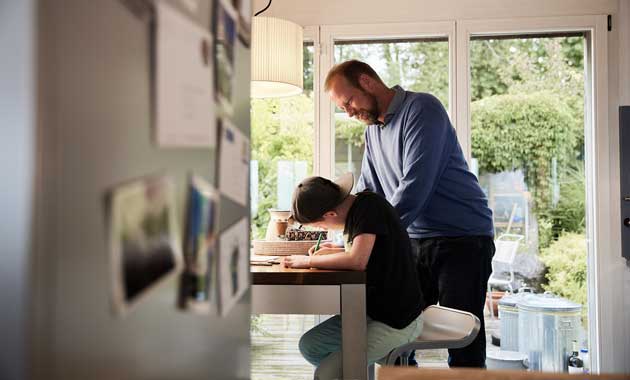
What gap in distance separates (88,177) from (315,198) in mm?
1522

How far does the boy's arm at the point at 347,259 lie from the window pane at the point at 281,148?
1.74 m

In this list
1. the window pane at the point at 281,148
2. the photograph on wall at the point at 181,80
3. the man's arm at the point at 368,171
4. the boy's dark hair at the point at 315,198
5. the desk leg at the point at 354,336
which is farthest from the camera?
the window pane at the point at 281,148

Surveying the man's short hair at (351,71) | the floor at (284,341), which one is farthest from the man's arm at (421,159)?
the floor at (284,341)

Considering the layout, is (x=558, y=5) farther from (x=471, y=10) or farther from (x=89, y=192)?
(x=89, y=192)

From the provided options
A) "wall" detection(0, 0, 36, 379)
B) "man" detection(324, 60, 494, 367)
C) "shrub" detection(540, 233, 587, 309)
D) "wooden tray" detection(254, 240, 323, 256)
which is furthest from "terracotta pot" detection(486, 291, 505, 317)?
"wall" detection(0, 0, 36, 379)

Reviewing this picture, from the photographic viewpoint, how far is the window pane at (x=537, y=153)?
11.3ft

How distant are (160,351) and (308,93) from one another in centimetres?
315

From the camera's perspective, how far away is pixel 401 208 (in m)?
2.23

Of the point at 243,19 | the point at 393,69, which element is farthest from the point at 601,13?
the point at 243,19

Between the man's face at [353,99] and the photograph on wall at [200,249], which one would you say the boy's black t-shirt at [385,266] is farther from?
the photograph on wall at [200,249]

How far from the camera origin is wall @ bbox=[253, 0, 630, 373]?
336 cm

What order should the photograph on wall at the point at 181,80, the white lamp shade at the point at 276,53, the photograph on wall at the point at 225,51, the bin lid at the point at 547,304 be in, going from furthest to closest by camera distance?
1. the bin lid at the point at 547,304
2. the white lamp shade at the point at 276,53
3. the photograph on wall at the point at 225,51
4. the photograph on wall at the point at 181,80

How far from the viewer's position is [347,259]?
68.5 inches

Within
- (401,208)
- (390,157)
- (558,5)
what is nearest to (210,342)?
(401,208)
